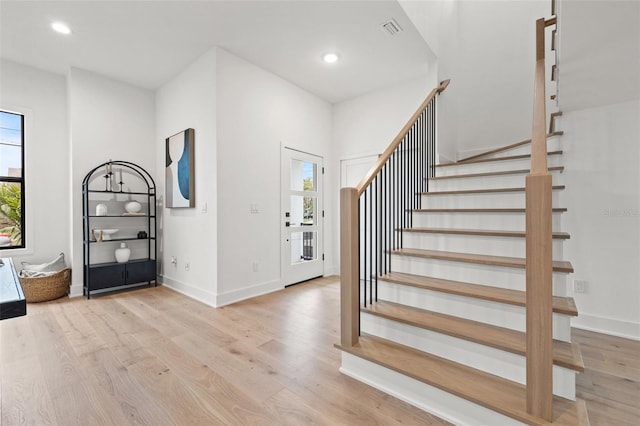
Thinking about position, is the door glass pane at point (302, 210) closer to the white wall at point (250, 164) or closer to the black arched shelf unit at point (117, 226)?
the white wall at point (250, 164)

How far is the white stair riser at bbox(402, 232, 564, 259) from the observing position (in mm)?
2164

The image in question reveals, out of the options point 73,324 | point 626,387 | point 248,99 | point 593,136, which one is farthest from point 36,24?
point 626,387

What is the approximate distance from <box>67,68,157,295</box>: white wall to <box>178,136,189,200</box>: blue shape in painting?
99 cm

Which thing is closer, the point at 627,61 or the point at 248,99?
the point at 627,61

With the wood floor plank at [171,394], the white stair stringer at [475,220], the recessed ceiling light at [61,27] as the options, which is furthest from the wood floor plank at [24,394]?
the recessed ceiling light at [61,27]

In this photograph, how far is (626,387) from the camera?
5.92ft

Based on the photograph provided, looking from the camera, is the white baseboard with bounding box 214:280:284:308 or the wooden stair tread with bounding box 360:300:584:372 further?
the white baseboard with bounding box 214:280:284:308

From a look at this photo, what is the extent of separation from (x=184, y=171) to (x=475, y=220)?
339 centimetres

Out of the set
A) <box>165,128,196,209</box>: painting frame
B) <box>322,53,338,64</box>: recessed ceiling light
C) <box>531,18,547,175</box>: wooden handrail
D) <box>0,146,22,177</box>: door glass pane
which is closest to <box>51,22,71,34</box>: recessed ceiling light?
<box>165,128,196,209</box>: painting frame

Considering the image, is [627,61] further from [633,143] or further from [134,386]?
[134,386]

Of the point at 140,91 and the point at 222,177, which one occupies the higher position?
the point at 140,91

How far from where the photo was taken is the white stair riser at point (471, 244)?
7.10 ft

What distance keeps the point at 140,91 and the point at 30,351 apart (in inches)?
142

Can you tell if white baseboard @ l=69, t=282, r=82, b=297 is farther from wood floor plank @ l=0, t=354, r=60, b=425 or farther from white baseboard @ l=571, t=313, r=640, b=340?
white baseboard @ l=571, t=313, r=640, b=340
